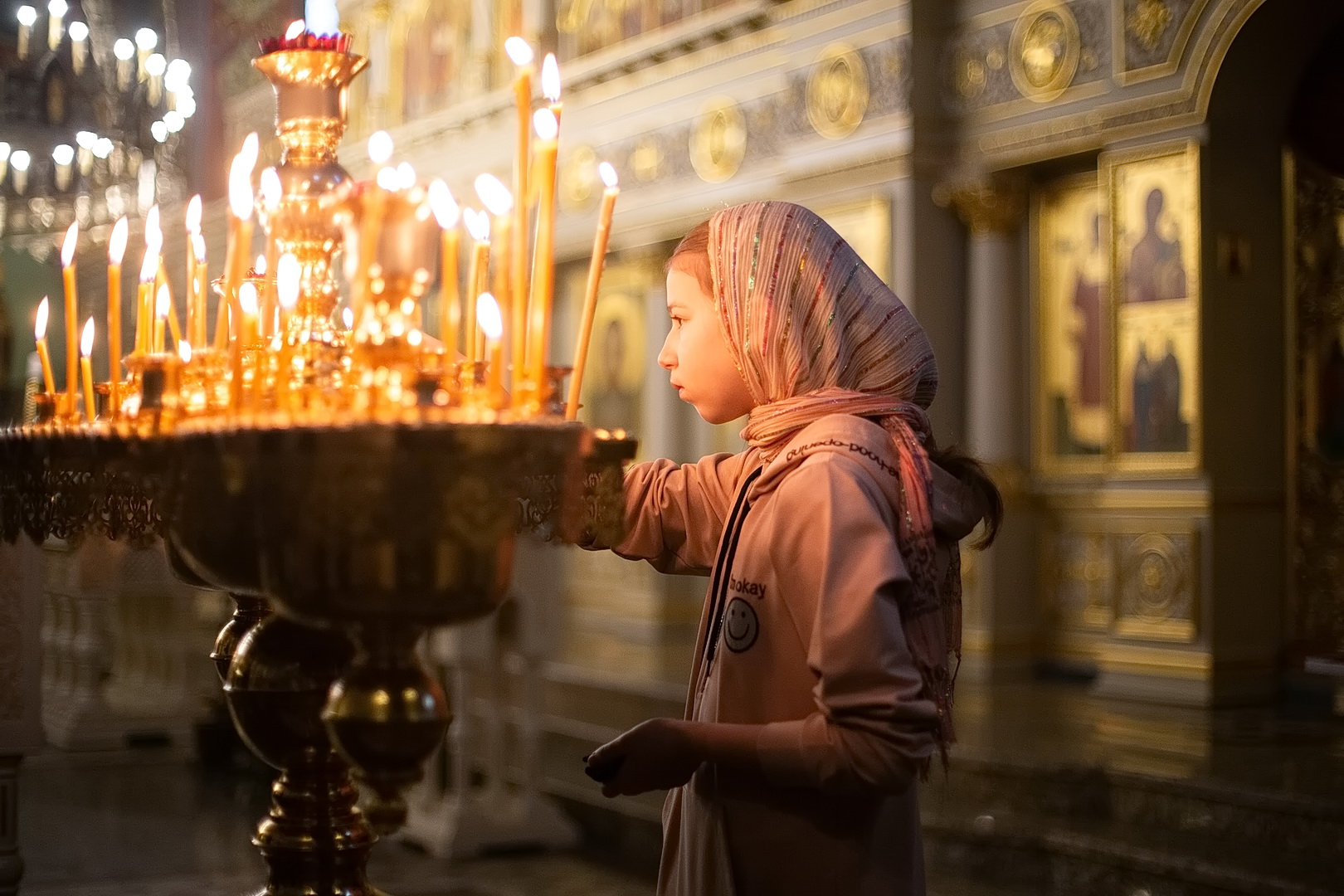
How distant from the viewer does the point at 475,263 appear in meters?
1.49

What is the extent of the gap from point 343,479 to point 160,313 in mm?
586

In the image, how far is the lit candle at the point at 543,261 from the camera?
46.7 inches

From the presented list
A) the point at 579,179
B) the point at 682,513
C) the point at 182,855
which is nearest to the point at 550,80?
the point at 682,513

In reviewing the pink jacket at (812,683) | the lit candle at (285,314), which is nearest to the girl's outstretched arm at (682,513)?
the pink jacket at (812,683)

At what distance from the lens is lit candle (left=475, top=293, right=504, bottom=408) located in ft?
3.92

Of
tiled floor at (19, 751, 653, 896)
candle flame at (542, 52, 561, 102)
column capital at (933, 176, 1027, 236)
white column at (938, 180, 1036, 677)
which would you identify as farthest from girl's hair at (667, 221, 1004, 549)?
column capital at (933, 176, 1027, 236)

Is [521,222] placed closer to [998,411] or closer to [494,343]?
[494,343]

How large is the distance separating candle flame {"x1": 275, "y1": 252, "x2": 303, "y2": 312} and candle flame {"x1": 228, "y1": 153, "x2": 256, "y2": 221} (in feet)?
0.21

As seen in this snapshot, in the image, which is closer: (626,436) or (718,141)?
(626,436)

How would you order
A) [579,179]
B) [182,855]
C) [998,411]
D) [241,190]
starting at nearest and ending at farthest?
[241,190]
[182,855]
[998,411]
[579,179]

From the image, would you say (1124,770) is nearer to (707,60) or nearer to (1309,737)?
(1309,737)

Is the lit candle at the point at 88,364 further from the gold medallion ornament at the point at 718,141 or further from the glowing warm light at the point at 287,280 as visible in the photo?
the gold medallion ornament at the point at 718,141

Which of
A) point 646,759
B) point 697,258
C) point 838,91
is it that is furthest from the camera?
point 838,91

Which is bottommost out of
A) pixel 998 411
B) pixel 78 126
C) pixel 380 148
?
pixel 380 148
